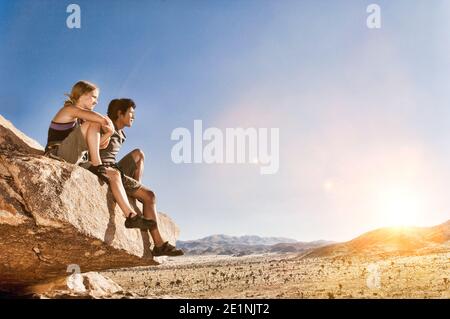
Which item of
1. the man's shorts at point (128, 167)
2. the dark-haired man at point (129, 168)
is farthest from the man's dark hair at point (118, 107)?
the man's shorts at point (128, 167)

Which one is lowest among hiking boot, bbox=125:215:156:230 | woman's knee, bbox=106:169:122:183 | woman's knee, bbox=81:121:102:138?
hiking boot, bbox=125:215:156:230

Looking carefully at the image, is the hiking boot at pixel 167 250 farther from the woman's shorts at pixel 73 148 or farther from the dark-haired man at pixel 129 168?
the woman's shorts at pixel 73 148

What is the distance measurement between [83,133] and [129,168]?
1.42 metres

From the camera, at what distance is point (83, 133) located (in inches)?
267

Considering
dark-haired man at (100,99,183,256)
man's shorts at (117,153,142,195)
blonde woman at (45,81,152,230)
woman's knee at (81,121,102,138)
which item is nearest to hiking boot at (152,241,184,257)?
dark-haired man at (100,99,183,256)

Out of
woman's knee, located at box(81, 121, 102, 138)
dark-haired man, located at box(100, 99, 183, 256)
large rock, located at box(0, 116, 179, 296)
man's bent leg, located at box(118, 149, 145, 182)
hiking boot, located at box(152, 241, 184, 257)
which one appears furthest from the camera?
man's bent leg, located at box(118, 149, 145, 182)

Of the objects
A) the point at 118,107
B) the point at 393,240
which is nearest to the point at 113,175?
the point at 118,107

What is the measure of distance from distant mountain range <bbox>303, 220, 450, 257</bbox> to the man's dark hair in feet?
97.8

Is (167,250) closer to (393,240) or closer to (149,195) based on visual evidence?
(149,195)

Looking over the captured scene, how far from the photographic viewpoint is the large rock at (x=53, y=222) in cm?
630

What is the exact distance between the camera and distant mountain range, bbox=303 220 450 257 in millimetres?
35062

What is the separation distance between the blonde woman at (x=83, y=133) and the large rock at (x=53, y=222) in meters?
0.36

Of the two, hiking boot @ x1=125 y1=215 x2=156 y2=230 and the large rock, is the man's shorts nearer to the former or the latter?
the large rock
